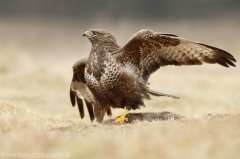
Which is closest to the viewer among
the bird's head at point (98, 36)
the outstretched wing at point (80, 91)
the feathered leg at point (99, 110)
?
the bird's head at point (98, 36)

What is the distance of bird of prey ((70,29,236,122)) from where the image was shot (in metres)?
8.51

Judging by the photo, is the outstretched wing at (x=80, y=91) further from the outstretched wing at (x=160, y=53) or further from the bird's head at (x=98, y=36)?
the outstretched wing at (x=160, y=53)

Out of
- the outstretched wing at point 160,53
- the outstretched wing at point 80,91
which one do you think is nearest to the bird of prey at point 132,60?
the outstretched wing at point 160,53

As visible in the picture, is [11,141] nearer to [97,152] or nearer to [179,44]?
[97,152]

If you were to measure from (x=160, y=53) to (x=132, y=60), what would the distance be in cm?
54

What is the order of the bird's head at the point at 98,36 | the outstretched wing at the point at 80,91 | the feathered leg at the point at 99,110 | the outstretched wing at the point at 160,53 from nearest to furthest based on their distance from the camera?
the outstretched wing at the point at 160,53
the bird's head at the point at 98,36
the feathered leg at the point at 99,110
the outstretched wing at the point at 80,91

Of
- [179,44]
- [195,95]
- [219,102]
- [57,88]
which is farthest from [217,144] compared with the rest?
[57,88]

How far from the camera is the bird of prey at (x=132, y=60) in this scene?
8.51 metres

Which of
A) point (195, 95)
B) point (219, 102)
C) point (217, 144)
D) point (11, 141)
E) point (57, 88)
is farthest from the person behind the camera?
point (57, 88)

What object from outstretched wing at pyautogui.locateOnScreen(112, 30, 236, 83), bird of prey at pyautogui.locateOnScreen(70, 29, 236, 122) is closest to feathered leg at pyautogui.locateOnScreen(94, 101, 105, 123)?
bird of prey at pyautogui.locateOnScreen(70, 29, 236, 122)

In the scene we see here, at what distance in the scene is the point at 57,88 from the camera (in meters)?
19.3

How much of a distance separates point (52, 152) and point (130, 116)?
14.6 ft

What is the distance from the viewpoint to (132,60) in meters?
8.85

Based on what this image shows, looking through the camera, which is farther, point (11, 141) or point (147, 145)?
point (11, 141)
